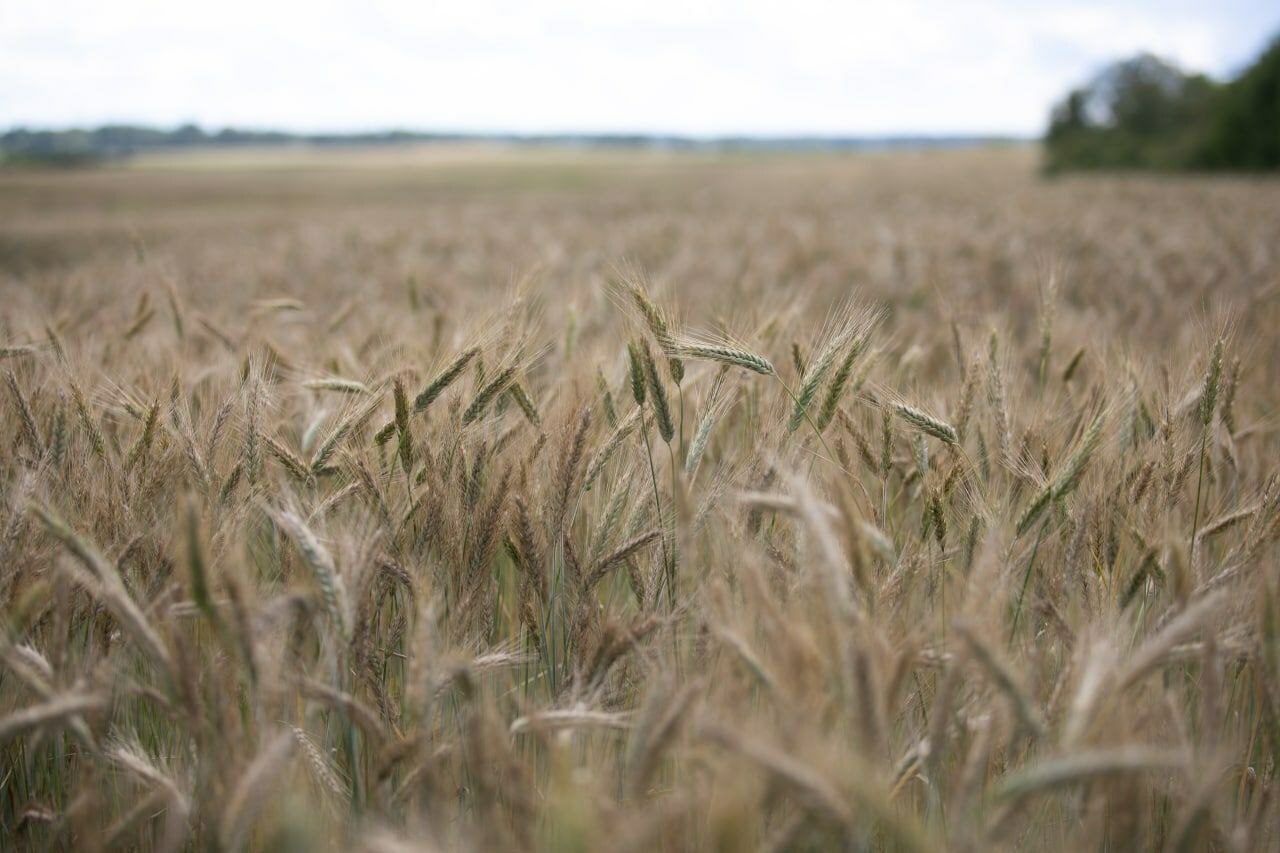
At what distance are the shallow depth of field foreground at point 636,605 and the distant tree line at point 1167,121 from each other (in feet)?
94.8

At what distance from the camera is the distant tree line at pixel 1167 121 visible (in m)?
24.3

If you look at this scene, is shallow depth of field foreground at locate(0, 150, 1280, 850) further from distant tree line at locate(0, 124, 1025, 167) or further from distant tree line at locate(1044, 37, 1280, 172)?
distant tree line at locate(0, 124, 1025, 167)

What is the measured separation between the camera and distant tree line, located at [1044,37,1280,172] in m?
24.3

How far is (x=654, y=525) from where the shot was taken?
5.84ft

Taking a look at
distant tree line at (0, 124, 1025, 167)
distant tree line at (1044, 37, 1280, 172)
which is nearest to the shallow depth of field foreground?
distant tree line at (1044, 37, 1280, 172)

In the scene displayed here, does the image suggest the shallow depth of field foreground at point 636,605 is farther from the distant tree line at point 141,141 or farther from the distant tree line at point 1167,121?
the distant tree line at point 141,141

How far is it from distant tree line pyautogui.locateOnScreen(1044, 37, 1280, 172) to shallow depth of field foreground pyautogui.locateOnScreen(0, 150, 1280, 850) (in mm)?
28892

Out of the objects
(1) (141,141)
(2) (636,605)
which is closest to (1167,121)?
(2) (636,605)

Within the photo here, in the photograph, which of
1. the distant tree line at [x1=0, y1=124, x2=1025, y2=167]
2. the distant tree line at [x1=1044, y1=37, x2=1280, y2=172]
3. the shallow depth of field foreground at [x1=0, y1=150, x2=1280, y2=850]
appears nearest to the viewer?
the shallow depth of field foreground at [x1=0, y1=150, x2=1280, y2=850]

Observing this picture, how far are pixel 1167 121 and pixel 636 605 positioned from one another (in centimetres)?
4292

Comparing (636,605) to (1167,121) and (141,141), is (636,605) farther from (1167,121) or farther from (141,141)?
(141,141)

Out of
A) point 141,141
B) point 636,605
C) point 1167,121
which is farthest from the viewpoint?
point 141,141

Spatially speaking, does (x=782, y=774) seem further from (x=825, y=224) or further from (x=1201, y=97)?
(x=1201, y=97)

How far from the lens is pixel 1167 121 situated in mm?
35094
